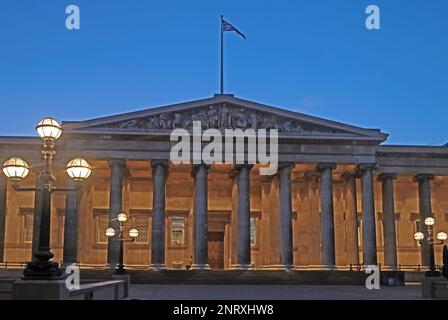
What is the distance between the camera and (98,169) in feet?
181

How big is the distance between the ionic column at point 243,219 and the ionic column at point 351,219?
9513 millimetres

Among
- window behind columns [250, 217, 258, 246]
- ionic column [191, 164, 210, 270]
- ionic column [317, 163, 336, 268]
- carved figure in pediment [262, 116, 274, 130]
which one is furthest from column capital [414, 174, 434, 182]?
ionic column [191, 164, 210, 270]

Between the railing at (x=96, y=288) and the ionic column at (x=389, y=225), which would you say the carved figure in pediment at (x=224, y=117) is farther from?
the railing at (x=96, y=288)

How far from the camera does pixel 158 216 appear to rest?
48.3 m

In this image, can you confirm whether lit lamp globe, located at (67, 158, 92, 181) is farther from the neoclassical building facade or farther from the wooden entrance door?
the wooden entrance door

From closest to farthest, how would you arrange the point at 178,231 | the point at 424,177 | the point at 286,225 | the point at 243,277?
the point at 243,277 < the point at 286,225 < the point at 424,177 < the point at 178,231

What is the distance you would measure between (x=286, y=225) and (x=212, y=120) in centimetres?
988

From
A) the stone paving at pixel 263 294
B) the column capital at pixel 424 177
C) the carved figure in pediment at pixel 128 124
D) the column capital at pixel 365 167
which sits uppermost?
the carved figure in pediment at pixel 128 124

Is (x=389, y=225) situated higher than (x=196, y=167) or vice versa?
(x=196, y=167)

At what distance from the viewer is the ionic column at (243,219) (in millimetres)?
47906

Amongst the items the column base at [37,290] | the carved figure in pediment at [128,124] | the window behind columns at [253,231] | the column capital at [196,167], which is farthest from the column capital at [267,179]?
the column base at [37,290]

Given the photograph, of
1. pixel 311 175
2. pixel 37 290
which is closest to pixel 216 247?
pixel 311 175

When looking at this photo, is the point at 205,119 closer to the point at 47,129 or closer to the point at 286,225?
the point at 286,225
